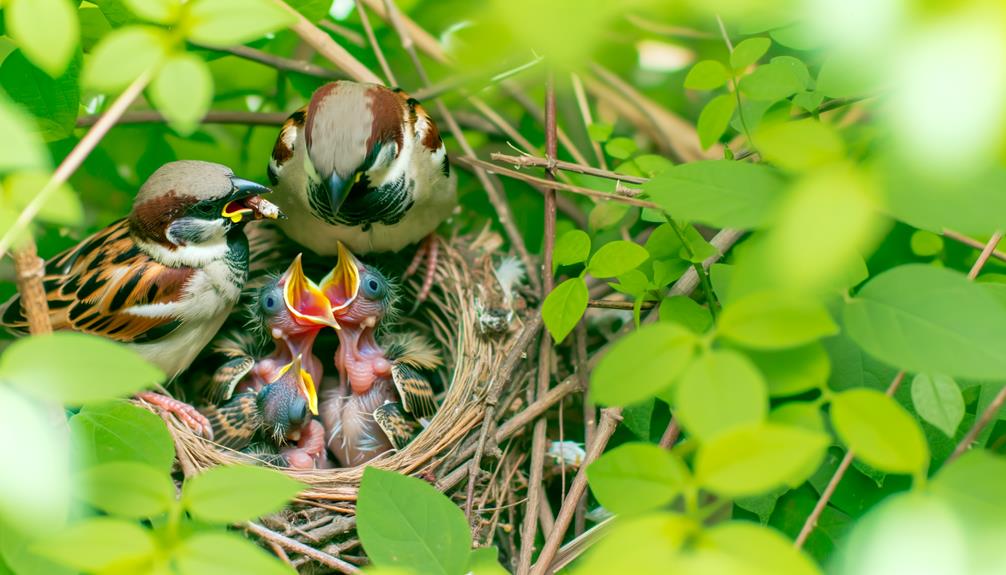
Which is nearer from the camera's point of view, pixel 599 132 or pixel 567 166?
pixel 567 166

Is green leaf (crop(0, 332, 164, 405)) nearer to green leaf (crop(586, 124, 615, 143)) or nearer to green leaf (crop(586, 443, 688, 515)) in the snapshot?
green leaf (crop(586, 443, 688, 515))

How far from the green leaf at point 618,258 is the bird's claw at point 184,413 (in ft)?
3.87

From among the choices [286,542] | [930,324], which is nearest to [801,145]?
[930,324]

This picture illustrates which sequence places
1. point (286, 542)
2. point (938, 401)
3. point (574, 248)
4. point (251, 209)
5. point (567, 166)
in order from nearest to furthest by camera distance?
point (938, 401) < point (574, 248) < point (567, 166) < point (286, 542) < point (251, 209)

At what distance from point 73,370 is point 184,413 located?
4.69ft

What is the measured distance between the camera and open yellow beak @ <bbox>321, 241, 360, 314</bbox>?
230cm

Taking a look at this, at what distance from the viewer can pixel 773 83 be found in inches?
48.7

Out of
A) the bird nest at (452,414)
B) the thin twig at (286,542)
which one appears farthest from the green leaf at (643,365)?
the bird nest at (452,414)

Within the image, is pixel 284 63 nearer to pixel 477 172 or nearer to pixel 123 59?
pixel 477 172

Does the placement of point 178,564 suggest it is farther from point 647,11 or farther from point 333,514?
point 333,514

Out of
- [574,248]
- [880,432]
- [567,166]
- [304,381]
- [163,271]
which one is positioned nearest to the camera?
[880,432]

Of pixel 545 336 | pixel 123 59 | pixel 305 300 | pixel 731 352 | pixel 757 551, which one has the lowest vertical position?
pixel 305 300

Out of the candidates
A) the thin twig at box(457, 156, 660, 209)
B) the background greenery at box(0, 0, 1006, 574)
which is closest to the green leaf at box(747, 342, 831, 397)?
the background greenery at box(0, 0, 1006, 574)

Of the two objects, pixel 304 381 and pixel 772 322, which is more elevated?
pixel 772 322
